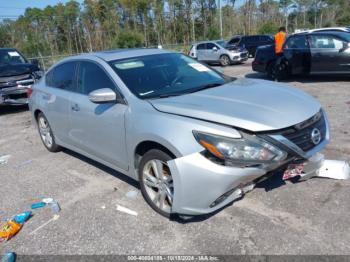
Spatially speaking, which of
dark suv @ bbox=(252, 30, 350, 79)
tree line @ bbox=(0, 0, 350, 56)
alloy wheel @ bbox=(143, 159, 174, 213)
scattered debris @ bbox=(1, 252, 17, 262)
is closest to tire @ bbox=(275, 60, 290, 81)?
dark suv @ bbox=(252, 30, 350, 79)

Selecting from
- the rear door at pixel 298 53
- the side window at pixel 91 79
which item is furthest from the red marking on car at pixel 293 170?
the rear door at pixel 298 53

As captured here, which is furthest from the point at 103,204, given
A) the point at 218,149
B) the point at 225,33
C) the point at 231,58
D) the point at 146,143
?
the point at 225,33

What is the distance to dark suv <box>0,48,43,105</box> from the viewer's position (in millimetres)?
8922

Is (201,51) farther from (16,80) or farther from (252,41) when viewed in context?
(16,80)

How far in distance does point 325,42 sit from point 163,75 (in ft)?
23.4

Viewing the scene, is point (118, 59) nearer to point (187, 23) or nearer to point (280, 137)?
point (280, 137)

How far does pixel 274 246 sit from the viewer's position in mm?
2709

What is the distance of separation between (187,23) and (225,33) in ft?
16.1

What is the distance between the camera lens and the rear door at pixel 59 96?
4.45 metres

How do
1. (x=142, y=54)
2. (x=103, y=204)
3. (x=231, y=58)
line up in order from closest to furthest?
(x=103, y=204)
(x=142, y=54)
(x=231, y=58)

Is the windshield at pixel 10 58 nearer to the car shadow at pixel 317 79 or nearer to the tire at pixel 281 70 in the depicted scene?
the tire at pixel 281 70

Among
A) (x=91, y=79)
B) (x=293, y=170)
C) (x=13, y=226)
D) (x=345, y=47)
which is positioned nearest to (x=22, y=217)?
(x=13, y=226)

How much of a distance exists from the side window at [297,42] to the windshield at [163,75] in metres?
6.43

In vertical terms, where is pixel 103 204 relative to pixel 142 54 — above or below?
below
